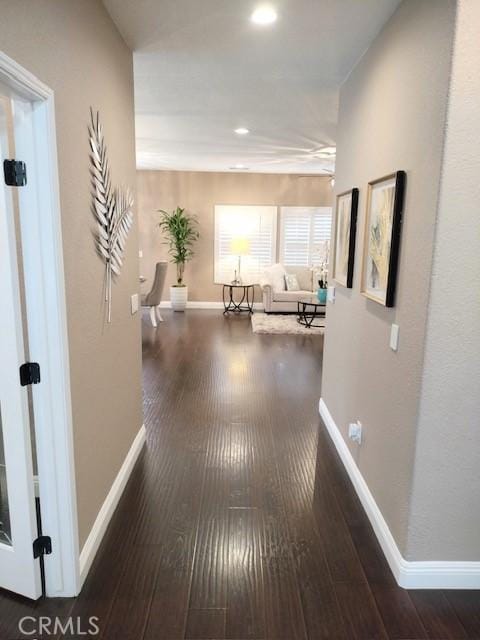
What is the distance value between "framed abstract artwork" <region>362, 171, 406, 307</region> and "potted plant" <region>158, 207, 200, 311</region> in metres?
6.30

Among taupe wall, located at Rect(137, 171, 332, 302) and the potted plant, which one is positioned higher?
taupe wall, located at Rect(137, 171, 332, 302)

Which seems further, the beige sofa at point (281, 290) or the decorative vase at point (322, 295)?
the beige sofa at point (281, 290)

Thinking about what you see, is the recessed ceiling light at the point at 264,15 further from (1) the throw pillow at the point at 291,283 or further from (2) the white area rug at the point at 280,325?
(1) the throw pillow at the point at 291,283

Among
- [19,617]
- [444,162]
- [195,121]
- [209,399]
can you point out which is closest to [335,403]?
[209,399]

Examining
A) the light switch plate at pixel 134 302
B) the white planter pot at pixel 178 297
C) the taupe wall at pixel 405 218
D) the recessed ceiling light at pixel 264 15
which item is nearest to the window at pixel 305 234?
the white planter pot at pixel 178 297

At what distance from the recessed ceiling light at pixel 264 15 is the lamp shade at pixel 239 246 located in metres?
5.75

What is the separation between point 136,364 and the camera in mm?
3035

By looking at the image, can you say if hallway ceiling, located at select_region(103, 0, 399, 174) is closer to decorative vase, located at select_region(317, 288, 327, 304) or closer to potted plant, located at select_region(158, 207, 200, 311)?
decorative vase, located at select_region(317, 288, 327, 304)

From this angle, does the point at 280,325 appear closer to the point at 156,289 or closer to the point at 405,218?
the point at 156,289

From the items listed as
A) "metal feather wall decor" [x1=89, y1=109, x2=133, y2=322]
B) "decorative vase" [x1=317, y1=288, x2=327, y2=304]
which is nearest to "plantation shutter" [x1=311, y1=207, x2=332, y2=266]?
"decorative vase" [x1=317, y1=288, x2=327, y2=304]

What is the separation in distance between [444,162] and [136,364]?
2.28m

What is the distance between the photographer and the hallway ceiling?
2.19 metres

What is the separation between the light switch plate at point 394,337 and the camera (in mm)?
2039

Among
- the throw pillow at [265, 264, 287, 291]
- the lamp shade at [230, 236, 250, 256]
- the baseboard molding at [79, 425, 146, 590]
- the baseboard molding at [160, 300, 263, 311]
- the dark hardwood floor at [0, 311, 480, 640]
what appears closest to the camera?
the dark hardwood floor at [0, 311, 480, 640]
